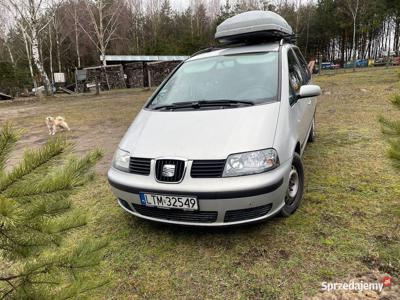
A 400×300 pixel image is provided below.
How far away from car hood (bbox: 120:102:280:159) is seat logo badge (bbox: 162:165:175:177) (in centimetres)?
9

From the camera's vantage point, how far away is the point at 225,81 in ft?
11.2

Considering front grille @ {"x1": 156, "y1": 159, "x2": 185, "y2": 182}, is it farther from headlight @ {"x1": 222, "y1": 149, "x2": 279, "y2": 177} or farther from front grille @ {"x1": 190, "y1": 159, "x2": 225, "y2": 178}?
headlight @ {"x1": 222, "y1": 149, "x2": 279, "y2": 177}

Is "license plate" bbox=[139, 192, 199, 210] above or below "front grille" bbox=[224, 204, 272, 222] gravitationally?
above

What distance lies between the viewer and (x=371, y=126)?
5.91 m

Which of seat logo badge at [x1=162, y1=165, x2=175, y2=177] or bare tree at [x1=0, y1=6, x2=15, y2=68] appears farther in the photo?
bare tree at [x1=0, y1=6, x2=15, y2=68]

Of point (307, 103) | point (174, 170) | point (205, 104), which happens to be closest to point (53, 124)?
point (205, 104)

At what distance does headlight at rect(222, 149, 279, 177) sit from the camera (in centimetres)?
236

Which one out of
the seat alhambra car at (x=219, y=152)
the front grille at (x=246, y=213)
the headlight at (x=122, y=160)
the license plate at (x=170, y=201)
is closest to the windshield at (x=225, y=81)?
the seat alhambra car at (x=219, y=152)

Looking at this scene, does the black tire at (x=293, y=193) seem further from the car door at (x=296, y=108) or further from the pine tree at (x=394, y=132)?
the pine tree at (x=394, y=132)

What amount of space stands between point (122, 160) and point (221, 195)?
101cm

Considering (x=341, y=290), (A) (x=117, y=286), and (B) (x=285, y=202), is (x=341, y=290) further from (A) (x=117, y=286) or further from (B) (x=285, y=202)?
(A) (x=117, y=286)

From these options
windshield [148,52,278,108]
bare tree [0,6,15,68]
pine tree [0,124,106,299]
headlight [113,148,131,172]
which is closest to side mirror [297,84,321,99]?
windshield [148,52,278,108]
